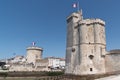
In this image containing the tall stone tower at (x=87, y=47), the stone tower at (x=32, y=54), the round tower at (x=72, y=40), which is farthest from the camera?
the stone tower at (x=32, y=54)

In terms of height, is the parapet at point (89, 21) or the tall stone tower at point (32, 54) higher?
the parapet at point (89, 21)

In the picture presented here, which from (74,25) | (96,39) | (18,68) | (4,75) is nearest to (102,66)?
(96,39)

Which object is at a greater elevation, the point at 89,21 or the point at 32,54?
the point at 89,21

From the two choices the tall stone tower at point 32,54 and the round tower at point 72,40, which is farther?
the tall stone tower at point 32,54

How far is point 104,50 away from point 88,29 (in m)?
5.83

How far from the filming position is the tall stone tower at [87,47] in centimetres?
3816

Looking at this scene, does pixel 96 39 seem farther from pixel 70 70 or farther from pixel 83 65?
pixel 70 70

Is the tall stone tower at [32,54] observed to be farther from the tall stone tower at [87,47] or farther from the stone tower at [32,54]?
the tall stone tower at [87,47]

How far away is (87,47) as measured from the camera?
38.5 m

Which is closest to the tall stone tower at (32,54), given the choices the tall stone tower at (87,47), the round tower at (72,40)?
the round tower at (72,40)

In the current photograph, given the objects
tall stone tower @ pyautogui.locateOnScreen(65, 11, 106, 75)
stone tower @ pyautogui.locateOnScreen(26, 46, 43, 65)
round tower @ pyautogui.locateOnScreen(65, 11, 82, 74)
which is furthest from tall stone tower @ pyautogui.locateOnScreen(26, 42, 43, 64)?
tall stone tower @ pyautogui.locateOnScreen(65, 11, 106, 75)

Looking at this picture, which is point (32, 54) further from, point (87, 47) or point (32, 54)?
point (87, 47)

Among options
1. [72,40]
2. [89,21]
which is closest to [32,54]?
[72,40]

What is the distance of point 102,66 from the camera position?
3831 centimetres
